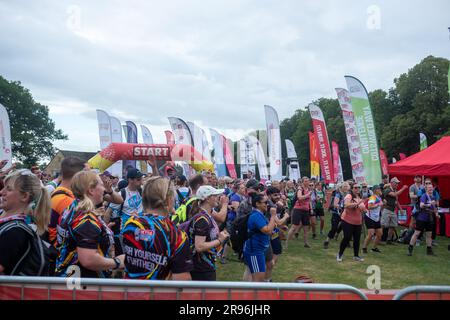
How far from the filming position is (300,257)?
343 inches

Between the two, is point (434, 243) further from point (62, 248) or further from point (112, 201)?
point (62, 248)

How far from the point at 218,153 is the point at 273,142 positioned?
8.74m

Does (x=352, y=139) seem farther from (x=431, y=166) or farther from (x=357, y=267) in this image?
(x=357, y=267)

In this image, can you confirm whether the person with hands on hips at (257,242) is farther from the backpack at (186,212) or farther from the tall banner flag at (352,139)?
the tall banner flag at (352,139)

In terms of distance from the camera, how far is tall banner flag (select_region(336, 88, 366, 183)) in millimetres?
11781

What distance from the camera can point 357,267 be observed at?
25.3 ft

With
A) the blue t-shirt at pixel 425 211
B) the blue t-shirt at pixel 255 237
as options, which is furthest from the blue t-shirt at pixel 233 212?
the blue t-shirt at pixel 425 211

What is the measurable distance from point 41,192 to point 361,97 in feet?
38.4

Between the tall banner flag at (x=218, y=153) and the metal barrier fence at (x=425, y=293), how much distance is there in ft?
80.6

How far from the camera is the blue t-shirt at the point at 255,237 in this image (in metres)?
4.91

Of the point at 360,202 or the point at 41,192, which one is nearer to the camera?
the point at 41,192

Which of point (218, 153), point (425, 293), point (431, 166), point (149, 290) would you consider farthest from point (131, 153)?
point (218, 153)

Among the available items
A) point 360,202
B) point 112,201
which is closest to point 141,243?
point 112,201

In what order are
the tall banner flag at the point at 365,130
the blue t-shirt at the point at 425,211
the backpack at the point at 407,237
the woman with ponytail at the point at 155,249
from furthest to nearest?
the tall banner flag at the point at 365,130 < the backpack at the point at 407,237 < the blue t-shirt at the point at 425,211 < the woman with ponytail at the point at 155,249
